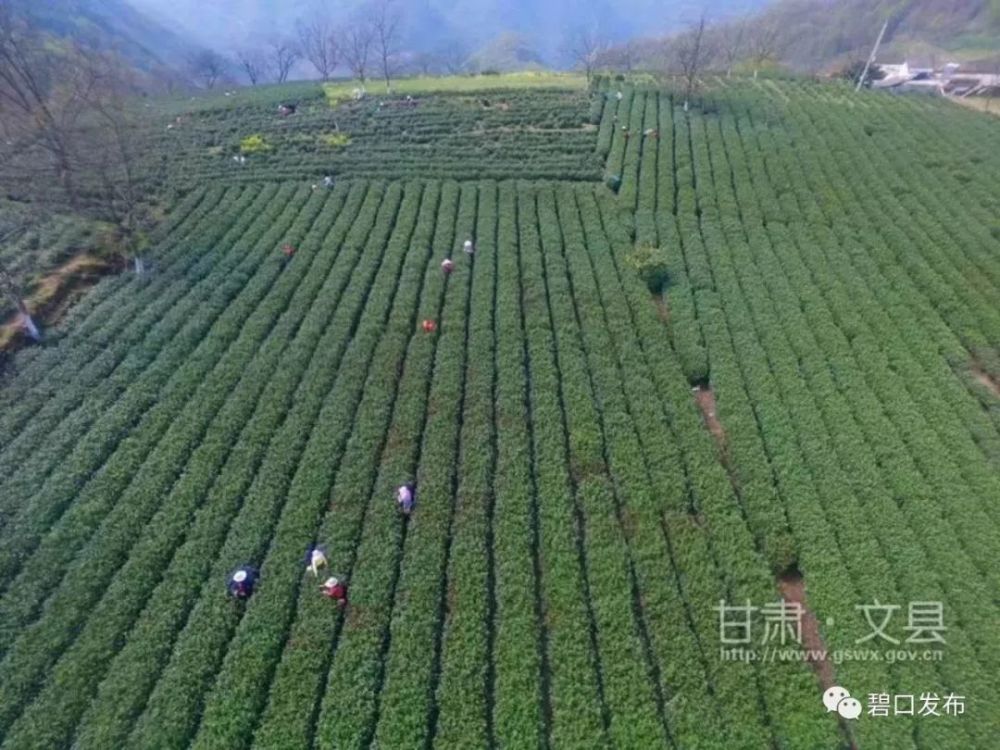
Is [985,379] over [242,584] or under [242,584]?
over

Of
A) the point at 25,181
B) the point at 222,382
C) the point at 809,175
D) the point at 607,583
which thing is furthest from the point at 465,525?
the point at 25,181

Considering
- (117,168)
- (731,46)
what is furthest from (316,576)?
(731,46)

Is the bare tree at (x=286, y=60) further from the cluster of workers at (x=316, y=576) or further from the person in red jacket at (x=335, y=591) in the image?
the person in red jacket at (x=335, y=591)

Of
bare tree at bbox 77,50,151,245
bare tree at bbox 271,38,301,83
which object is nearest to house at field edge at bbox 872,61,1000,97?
bare tree at bbox 77,50,151,245

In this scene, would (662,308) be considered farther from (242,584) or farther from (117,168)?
A: (117,168)

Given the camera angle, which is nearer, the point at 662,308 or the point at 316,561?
the point at 316,561

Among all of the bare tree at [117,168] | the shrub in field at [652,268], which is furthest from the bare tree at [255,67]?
the shrub in field at [652,268]

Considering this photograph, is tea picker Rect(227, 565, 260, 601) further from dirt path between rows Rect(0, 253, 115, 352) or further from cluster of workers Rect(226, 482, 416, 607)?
dirt path between rows Rect(0, 253, 115, 352)
